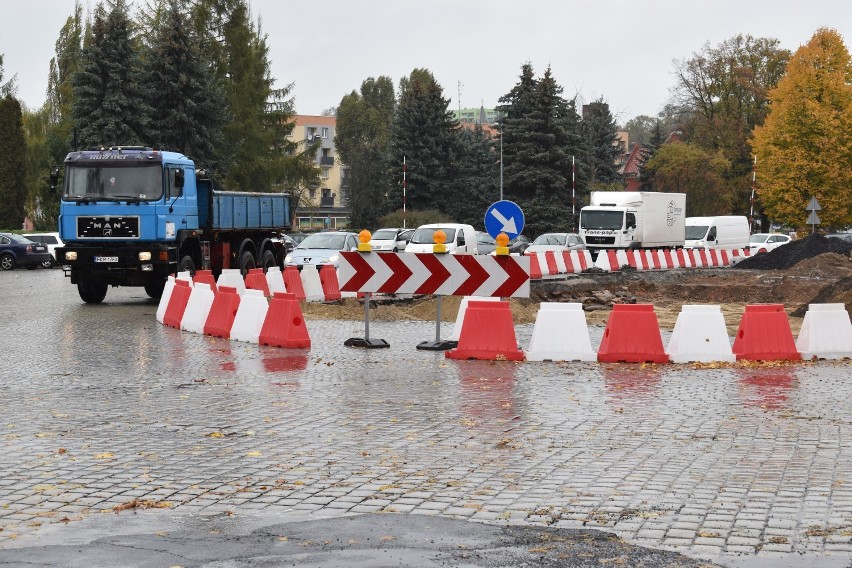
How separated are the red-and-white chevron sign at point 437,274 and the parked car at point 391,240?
23101mm

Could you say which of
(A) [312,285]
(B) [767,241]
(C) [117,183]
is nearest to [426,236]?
(A) [312,285]

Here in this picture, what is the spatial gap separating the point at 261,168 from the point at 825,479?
7044 centimetres

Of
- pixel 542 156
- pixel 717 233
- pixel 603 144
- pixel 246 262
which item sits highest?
pixel 603 144

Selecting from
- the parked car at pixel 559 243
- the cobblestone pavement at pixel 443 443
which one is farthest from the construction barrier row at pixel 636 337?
the parked car at pixel 559 243

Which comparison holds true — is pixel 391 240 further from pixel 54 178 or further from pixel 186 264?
pixel 54 178

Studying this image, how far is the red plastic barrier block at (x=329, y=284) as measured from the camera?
2920cm

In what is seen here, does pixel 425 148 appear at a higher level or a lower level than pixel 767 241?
higher

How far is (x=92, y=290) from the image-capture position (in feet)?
→ 93.1

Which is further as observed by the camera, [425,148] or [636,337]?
[425,148]

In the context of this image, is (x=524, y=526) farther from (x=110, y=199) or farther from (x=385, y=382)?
(x=110, y=199)

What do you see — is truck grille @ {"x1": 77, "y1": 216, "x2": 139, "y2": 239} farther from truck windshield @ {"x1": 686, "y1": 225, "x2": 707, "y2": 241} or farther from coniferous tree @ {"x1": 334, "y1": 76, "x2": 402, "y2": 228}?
coniferous tree @ {"x1": 334, "y1": 76, "x2": 402, "y2": 228}

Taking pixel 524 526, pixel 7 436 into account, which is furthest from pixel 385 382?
pixel 524 526

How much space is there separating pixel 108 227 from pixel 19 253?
2788cm

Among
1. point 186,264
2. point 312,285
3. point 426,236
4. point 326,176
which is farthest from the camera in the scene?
point 326,176
